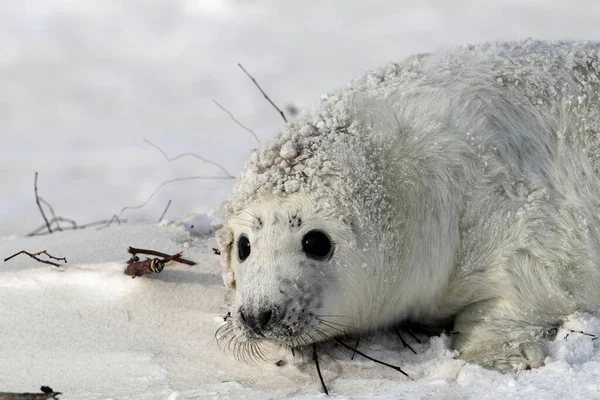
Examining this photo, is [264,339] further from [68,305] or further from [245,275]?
[68,305]

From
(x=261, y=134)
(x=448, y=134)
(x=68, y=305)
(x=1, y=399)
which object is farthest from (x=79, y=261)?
(x=261, y=134)

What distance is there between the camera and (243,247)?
3270 millimetres

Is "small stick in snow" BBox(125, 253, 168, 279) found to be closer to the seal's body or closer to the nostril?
the seal's body

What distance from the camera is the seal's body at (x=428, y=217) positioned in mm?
3070

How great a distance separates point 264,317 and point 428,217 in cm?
78

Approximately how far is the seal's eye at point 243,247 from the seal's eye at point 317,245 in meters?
0.28

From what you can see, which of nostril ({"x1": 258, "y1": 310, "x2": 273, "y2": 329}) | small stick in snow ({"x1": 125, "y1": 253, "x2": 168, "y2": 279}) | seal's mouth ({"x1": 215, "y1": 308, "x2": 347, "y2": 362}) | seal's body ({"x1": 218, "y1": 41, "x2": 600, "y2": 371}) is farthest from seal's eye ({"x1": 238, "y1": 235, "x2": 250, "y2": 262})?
small stick in snow ({"x1": 125, "y1": 253, "x2": 168, "y2": 279})

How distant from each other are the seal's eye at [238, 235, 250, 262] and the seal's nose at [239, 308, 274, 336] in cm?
35

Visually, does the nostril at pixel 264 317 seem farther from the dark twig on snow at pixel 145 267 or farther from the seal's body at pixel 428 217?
the dark twig on snow at pixel 145 267

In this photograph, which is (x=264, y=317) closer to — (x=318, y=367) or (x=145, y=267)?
(x=318, y=367)

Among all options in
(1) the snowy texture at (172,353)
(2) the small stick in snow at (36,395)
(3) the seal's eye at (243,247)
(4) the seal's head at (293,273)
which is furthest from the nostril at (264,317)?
(2) the small stick in snow at (36,395)

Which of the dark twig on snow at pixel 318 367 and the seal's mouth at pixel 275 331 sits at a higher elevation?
the seal's mouth at pixel 275 331

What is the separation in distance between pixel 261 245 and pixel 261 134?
4.55 metres

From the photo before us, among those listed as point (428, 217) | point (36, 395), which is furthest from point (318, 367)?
point (36, 395)
